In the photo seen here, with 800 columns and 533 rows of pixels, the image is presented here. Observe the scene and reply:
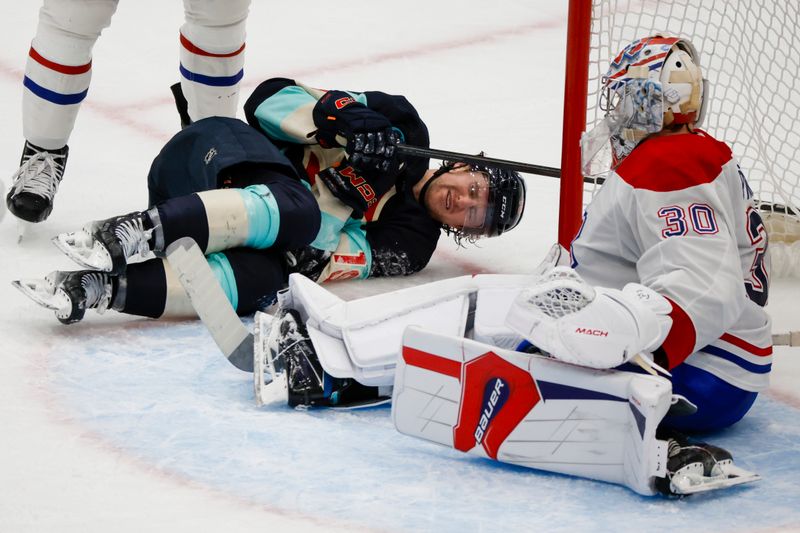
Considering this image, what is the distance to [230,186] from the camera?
9.18 feet

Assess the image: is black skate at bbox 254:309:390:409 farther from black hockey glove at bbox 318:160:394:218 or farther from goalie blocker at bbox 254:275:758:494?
black hockey glove at bbox 318:160:394:218

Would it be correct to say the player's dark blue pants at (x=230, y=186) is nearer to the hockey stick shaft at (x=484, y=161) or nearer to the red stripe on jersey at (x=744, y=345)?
the hockey stick shaft at (x=484, y=161)

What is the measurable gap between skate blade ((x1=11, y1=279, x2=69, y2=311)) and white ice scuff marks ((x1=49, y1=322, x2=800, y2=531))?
0.11m

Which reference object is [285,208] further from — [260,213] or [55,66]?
[55,66]

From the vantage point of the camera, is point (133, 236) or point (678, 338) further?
point (133, 236)

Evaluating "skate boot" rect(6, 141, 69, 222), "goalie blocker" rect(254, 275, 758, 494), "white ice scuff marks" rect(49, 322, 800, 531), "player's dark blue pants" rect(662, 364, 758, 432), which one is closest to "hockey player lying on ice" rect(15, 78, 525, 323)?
"white ice scuff marks" rect(49, 322, 800, 531)

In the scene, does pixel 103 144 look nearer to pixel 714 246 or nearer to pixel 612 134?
pixel 612 134

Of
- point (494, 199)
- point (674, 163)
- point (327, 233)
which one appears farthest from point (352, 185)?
point (674, 163)

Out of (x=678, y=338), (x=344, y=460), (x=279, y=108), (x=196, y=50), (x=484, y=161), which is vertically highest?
(x=196, y=50)

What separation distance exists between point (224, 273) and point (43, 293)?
0.35m

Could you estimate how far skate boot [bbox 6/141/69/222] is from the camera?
10.1 feet

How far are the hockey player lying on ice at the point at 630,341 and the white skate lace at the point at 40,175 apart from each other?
3.59ft

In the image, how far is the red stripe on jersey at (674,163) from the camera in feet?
6.61

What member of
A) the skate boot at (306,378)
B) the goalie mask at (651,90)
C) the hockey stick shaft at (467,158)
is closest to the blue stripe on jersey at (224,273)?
the skate boot at (306,378)
